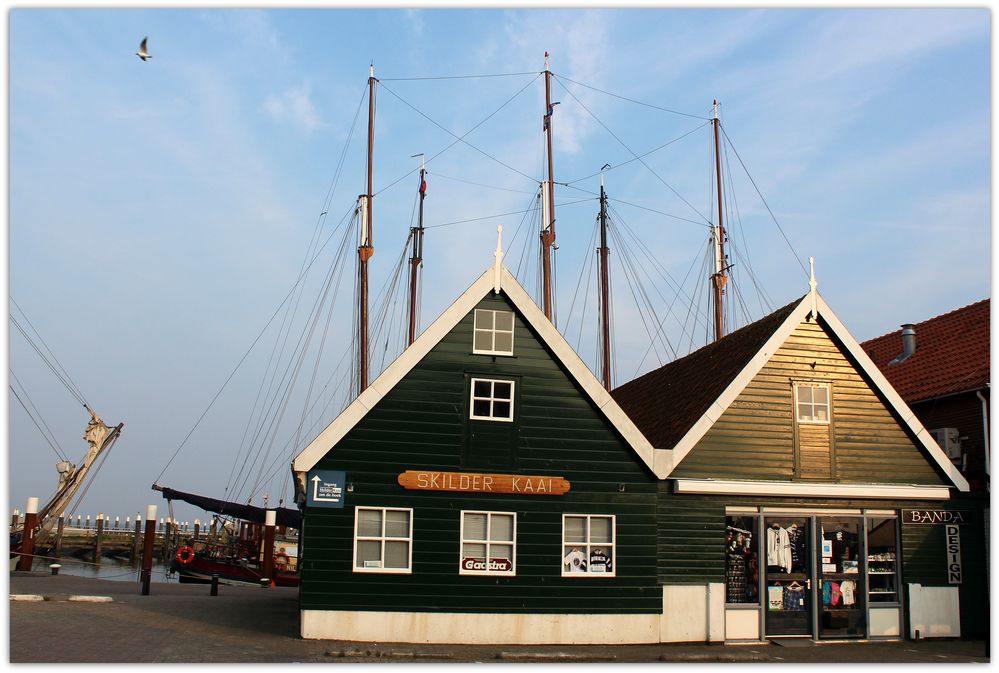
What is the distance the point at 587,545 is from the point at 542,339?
4532mm

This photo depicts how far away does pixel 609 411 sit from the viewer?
1995cm

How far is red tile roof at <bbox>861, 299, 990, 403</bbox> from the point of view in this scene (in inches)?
927

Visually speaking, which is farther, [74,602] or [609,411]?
[74,602]

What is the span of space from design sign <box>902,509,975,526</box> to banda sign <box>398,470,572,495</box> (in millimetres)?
8285

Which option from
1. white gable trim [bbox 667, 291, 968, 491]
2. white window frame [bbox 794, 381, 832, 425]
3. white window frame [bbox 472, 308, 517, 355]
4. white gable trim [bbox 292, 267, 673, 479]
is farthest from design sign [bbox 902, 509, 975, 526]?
white window frame [bbox 472, 308, 517, 355]

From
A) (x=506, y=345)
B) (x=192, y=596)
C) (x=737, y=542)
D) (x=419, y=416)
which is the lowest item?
(x=192, y=596)

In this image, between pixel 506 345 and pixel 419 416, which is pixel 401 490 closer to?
pixel 419 416

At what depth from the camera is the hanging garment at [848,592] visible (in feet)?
68.4

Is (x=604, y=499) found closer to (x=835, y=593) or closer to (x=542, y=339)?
(x=542, y=339)

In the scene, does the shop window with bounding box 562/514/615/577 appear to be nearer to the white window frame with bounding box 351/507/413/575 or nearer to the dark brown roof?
the dark brown roof

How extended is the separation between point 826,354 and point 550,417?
6945mm

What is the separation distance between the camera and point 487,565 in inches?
750

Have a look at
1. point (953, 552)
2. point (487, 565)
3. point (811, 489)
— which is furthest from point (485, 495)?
point (953, 552)

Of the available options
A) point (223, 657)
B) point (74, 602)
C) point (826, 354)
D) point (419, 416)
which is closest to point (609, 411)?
point (419, 416)
